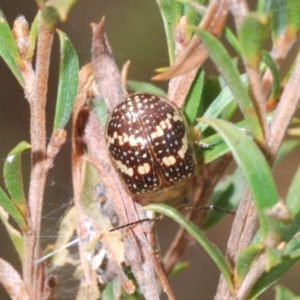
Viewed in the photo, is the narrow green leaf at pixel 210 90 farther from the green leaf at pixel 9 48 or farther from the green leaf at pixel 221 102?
the green leaf at pixel 9 48

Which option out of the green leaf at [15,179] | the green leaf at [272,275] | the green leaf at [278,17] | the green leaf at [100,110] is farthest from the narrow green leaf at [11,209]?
the green leaf at [278,17]

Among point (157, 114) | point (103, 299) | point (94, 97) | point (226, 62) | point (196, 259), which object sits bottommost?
point (196, 259)

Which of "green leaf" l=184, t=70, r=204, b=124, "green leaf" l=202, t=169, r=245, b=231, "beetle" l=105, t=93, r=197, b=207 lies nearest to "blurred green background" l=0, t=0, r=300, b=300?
"beetle" l=105, t=93, r=197, b=207

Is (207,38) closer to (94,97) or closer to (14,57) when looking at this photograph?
(14,57)

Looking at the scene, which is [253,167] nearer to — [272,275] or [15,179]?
[272,275]

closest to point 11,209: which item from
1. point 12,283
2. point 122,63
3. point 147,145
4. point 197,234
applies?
point 12,283

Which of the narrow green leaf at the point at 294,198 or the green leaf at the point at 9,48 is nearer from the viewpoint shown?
the narrow green leaf at the point at 294,198

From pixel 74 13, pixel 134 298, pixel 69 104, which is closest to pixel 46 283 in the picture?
pixel 134 298
